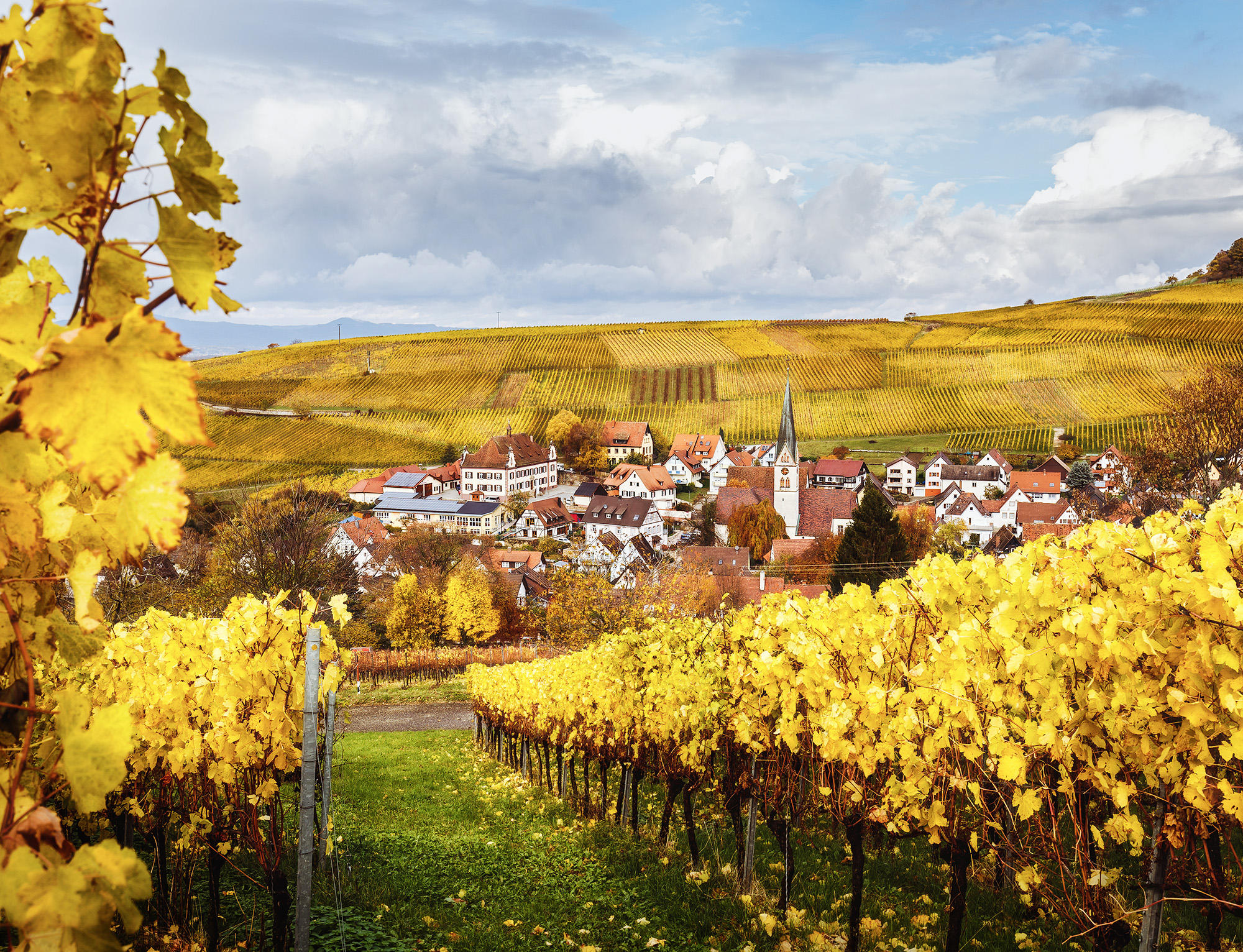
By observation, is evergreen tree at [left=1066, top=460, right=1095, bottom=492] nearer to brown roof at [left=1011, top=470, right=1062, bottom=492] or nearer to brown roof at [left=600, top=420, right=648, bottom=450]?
brown roof at [left=1011, top=470, right=1062, bottom=492]

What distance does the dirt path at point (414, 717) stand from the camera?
25.3m

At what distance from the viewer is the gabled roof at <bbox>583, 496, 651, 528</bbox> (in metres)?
76.6

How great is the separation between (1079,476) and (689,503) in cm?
4104

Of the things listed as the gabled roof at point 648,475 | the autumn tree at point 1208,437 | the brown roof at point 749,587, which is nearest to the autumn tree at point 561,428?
the gabled roof at point 648,475

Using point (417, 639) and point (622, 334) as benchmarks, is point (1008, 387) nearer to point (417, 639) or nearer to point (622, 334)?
point (622, 334)

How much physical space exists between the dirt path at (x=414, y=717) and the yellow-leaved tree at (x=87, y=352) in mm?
25232

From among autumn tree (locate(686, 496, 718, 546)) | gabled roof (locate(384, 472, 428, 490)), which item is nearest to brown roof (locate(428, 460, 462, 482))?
gabled roof (locate(384, 472, 428, 490))

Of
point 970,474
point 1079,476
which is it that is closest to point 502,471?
point 970,474

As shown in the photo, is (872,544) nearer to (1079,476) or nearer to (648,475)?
(1079,476)

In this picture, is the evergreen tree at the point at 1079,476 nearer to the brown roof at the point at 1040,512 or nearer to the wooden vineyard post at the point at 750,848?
the brown roof at the point at 1040,512

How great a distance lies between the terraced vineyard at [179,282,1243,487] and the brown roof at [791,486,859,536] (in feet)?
95.2

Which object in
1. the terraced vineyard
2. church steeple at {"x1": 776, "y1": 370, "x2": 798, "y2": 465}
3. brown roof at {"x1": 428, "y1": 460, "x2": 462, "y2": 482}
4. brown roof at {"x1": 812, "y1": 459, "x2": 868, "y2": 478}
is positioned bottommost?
brown roof at {"x1": 812, "y1": 459, "x2": 868, "y2": 478}

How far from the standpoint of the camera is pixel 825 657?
649 cm

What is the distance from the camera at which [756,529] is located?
6412cm
